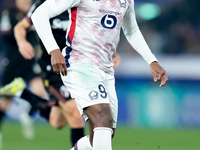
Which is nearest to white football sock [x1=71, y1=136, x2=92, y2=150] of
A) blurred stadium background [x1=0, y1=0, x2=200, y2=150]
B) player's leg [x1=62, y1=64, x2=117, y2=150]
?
player's leg [x1=62, y1=64, x2=117, y2=150]

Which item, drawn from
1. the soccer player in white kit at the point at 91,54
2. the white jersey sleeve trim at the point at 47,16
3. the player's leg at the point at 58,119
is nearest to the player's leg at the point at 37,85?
the player's leg at the point at 58,119

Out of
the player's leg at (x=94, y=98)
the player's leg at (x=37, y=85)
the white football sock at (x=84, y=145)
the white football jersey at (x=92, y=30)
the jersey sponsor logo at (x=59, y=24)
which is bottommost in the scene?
the white football sock at (x=84, y=145)

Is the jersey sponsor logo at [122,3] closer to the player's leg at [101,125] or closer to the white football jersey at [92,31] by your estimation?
the white football jersey at [92,31]

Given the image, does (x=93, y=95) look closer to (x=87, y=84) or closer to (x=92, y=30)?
(x=87, y=84)

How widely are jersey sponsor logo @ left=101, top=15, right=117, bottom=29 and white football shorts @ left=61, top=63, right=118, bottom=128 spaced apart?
401 millimetres

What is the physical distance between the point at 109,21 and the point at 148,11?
10.9m

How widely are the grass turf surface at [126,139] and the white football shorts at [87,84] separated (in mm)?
3541

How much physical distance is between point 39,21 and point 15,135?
277 inches

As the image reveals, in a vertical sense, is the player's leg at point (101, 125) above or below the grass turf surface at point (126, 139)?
below

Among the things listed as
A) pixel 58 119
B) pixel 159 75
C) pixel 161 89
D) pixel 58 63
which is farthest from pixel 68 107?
pixel 161 89

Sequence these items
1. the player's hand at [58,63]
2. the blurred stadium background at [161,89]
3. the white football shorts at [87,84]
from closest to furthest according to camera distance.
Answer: the player's hand at [58,63] → the white football shorts at [87,84] → the blurred stadium background at [161,89]

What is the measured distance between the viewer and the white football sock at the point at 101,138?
18.3ft

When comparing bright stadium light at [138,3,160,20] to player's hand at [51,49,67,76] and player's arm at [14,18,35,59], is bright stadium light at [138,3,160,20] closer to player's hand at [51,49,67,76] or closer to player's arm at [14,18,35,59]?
player's arm at [14,18,35,59]

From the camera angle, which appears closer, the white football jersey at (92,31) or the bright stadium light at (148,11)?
the white football jersey at (92,31)
